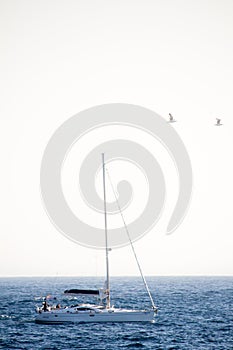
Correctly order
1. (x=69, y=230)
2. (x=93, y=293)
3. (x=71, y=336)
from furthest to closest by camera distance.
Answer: (x=69, y=230)
(x=93, y=293)
(x=71, y=336)

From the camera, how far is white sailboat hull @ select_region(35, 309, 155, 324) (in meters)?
70.9

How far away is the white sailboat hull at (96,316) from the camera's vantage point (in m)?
70.9

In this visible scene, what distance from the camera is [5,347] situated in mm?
56969

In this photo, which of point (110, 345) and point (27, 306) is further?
point (27, 306)

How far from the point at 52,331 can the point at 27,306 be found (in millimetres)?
36616

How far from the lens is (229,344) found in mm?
58844

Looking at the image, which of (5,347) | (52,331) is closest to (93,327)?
(52,331)

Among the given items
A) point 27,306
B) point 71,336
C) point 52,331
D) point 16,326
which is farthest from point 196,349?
point 27,306

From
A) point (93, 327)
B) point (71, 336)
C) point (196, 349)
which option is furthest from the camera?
point (93, 327)

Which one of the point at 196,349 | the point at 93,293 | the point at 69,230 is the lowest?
the point at 196,349

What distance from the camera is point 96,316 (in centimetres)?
7144

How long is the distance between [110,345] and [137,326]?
13.6 meters

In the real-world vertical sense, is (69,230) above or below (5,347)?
above

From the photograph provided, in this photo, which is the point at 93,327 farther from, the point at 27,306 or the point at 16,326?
the point at 27,306
